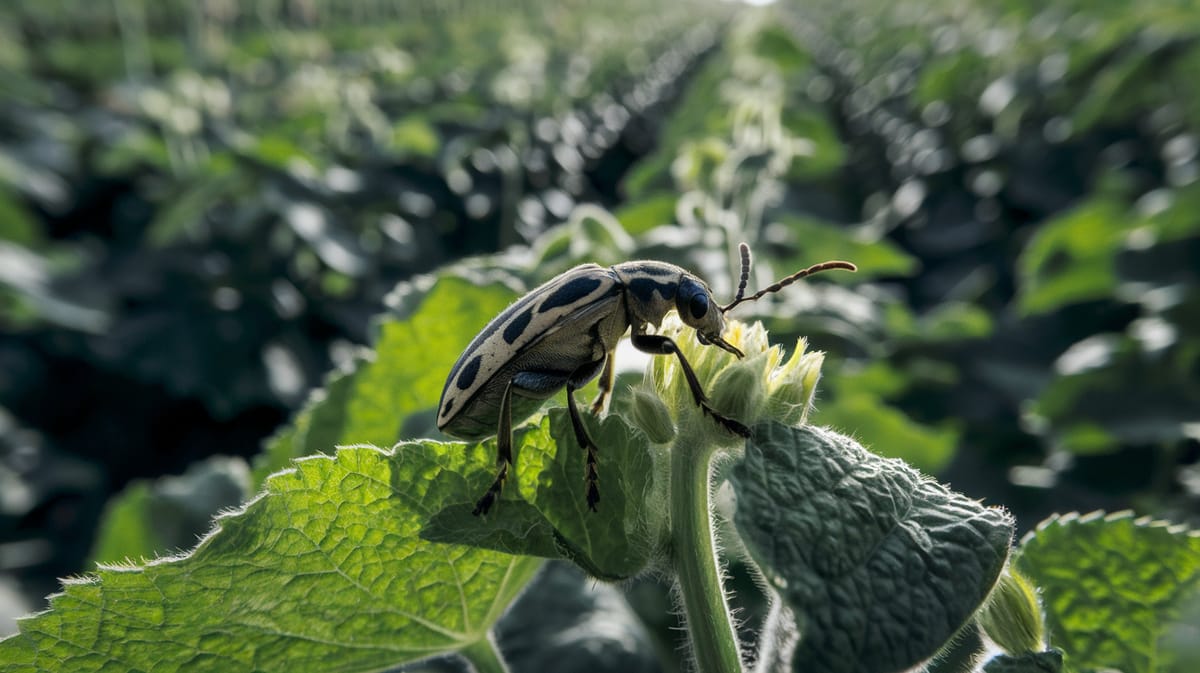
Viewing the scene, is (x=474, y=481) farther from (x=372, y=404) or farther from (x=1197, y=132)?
(x=1197, y=132)

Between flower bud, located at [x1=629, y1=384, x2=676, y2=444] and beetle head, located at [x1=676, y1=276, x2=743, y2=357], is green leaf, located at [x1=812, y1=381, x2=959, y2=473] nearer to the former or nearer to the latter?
beetle head, located at [x1=676, y1=276, x2=743, y2=357]

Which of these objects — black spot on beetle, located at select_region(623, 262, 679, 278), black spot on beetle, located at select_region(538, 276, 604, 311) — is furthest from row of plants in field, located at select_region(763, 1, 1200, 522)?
black spot on beetle, located at select_region(538, 276, 604, 311)

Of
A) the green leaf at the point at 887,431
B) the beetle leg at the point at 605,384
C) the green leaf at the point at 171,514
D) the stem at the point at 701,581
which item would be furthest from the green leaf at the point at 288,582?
the green leaf at the point at 887,431

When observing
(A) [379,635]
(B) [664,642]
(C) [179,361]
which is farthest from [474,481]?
(C) [179,361]

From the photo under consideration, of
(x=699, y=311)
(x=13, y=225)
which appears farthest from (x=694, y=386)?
(x=13, y=225)

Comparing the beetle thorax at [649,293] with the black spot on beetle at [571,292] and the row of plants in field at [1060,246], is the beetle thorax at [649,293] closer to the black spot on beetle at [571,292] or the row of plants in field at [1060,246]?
the black spot on beetle at [571,292]

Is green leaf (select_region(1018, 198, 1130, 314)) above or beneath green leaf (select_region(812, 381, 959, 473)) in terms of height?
above

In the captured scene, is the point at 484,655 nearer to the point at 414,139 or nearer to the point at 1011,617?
the point at 1011,617
